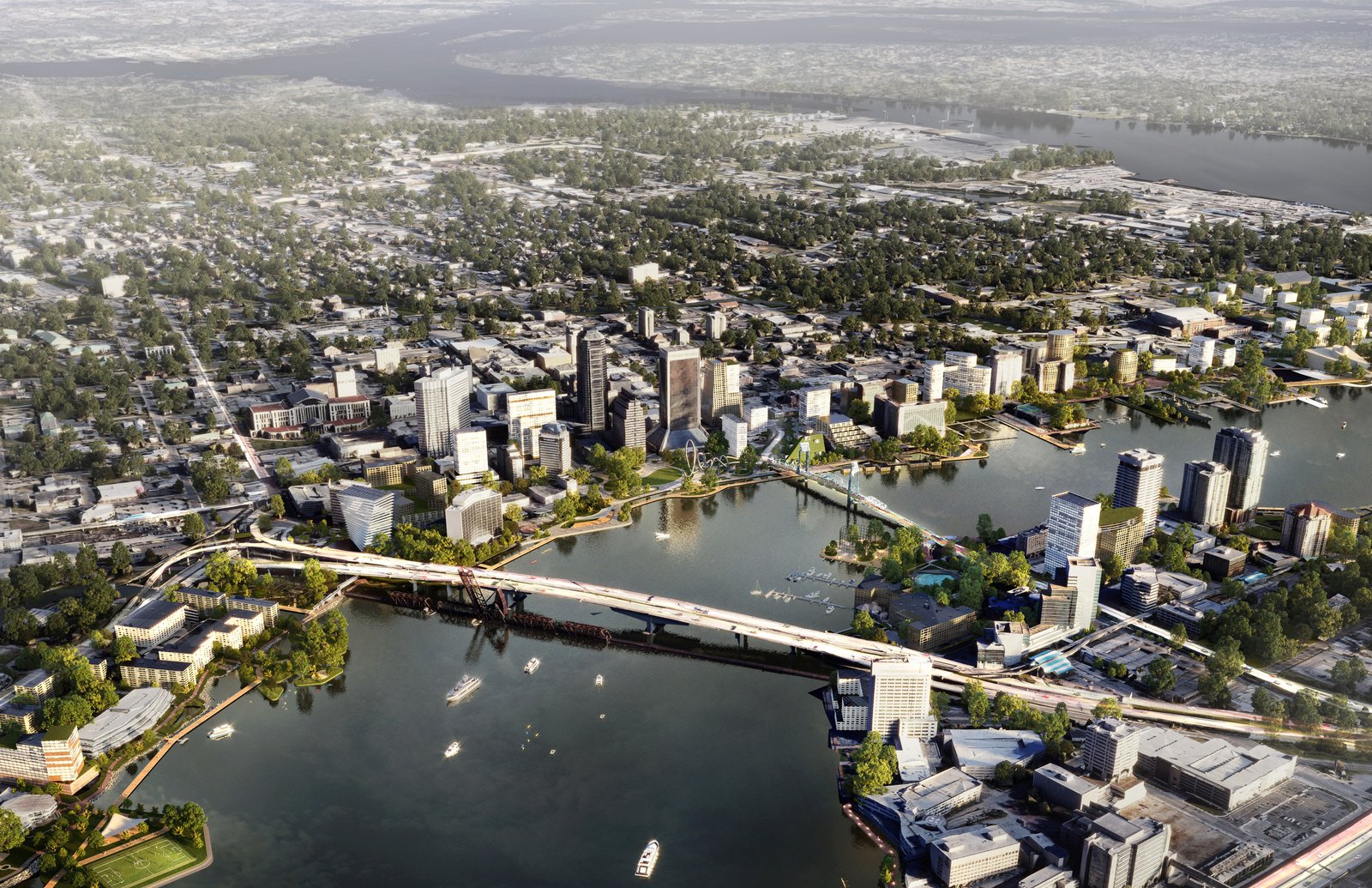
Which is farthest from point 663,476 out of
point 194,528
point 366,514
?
point 194,528

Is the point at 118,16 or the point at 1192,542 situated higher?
the point at 118,16

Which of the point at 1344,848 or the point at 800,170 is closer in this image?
the point at 1344,848

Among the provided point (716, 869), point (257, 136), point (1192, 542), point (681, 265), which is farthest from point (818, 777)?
point (257, 136)

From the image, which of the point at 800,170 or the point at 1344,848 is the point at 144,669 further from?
the point at 800,170

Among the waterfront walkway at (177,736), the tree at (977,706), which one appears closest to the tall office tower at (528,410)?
the waterfront walkway at (177,736)

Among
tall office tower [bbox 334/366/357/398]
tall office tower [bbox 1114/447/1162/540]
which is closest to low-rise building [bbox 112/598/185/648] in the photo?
tall office tower [bbox 334/366/357/398]

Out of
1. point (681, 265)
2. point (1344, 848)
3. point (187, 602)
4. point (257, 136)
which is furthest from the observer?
point (257, 136)
